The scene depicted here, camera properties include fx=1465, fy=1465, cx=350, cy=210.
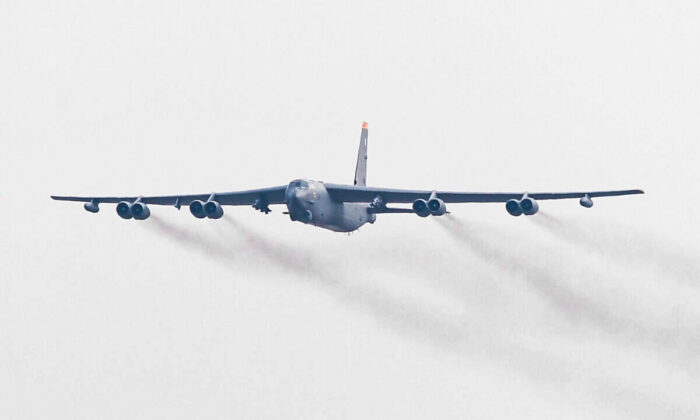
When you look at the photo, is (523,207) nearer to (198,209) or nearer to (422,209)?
(422,209)

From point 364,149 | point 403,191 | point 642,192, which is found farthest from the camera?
point 364,149

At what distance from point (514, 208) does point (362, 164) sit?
1785cm

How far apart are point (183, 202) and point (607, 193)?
22768 mm

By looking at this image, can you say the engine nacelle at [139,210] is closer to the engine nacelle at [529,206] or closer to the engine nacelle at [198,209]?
the engine nacelle at [198,209]

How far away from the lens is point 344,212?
2940 inches

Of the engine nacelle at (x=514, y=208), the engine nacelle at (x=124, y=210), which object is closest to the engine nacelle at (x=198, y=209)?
the engine nacelle at (x=124, y=210)

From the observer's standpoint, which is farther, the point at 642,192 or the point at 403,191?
the point at 403,191

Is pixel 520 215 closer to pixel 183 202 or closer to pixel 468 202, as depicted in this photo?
pixel 468 202

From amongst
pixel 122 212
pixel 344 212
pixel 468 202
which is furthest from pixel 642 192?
pixel 122 212

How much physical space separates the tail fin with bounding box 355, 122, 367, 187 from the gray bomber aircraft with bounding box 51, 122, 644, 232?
6.74m

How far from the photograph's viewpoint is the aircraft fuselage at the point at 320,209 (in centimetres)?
7094

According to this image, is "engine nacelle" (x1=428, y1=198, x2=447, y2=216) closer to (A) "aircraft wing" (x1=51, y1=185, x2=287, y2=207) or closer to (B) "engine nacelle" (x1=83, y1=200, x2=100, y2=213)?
(A) "aircraft wing" (x1=51, y1=185, x2=287, y2=207)

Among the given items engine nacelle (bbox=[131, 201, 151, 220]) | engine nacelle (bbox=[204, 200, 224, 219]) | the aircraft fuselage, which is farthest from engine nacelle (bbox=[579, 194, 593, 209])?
engine nacelle (bbox=[131, 201, 151, 220])

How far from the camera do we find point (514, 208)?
6938cm
